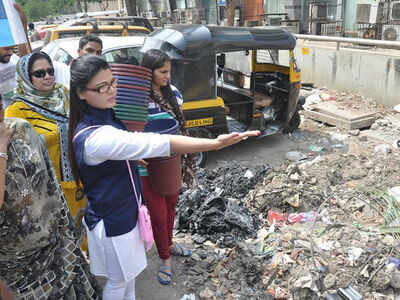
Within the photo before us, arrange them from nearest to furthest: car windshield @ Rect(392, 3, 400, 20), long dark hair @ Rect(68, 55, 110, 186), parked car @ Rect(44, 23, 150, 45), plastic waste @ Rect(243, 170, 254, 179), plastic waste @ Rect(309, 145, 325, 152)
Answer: long dark hair @ Rect(68, 55, 110, 186)
plastic waste @ Rect(243, 170, 254, 179)
plastic waste @ Rect(309, 145, 325, 152)
parked car @ Rect(44, 23, 150, 45)
car windshield @ Rect(392, 3, 400, 20)

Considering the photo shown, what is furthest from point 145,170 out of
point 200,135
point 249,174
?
point 200,135

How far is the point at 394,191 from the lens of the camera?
13.0ft

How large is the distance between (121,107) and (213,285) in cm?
182

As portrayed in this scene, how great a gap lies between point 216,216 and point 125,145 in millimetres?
2317

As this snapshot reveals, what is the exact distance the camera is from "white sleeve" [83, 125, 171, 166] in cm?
156

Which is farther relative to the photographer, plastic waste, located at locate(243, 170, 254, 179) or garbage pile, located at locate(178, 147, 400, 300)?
plastic waste, located at locate(243, 170, 254, 179)

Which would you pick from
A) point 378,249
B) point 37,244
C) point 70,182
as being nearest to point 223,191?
point 378,249

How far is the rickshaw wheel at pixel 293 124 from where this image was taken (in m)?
6.93

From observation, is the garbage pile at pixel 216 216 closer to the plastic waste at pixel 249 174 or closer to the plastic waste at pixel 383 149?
the plastic waste at pixel 249 174

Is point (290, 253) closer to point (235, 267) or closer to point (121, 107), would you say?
point (235, 267)

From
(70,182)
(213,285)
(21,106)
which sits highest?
(21,106)

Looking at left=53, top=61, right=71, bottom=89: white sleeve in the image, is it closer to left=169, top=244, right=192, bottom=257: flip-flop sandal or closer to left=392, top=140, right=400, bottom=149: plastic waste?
left=169, top=244, right=192, bottom=257: flip-flop sandal

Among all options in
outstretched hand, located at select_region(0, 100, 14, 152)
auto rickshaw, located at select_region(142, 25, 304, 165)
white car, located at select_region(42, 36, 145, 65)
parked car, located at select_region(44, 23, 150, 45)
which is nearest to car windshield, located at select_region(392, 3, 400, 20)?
auto rickshaw, located at select_region(142, 25, 304, 165)

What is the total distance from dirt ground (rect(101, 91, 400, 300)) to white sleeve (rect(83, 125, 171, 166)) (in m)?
1.75
